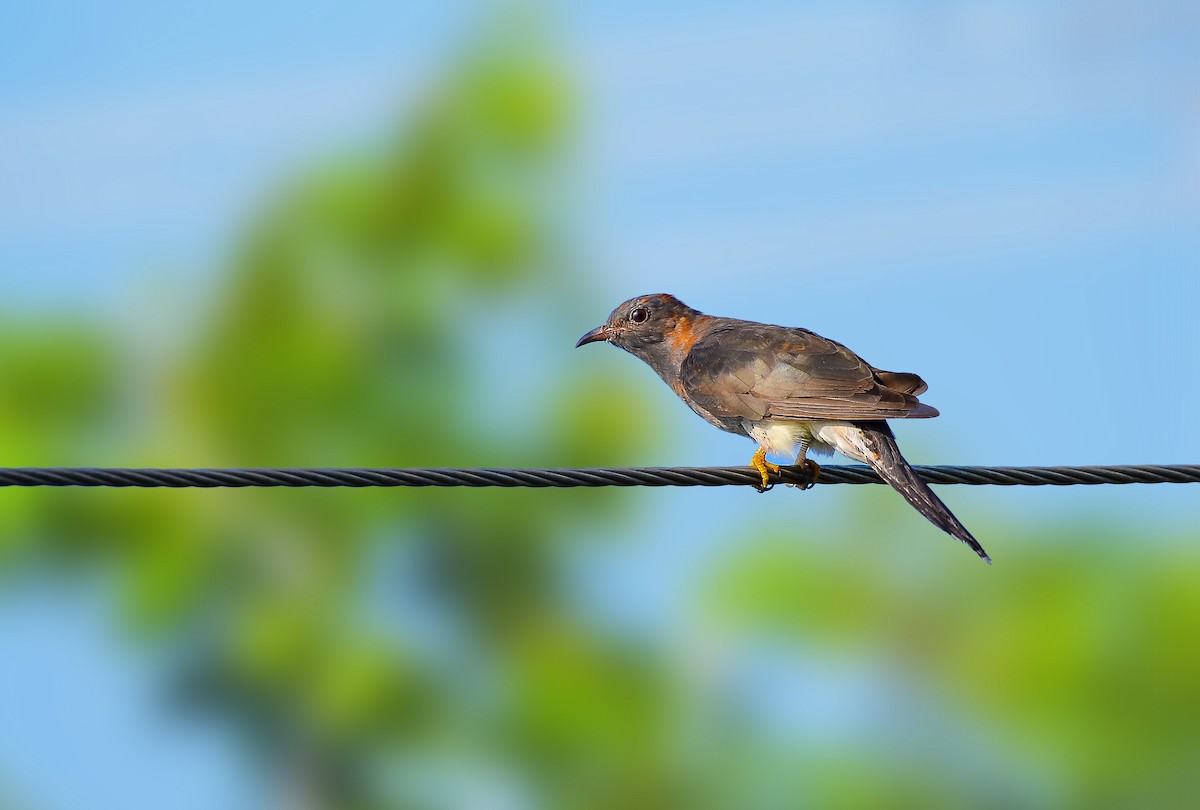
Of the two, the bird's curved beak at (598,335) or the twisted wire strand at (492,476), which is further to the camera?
the bird's curved beak at (598,335)

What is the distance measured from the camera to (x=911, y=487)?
7.51 m

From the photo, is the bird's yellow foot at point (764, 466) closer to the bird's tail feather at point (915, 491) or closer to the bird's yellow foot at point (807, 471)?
the bird's yellow foot at point (807, 471)

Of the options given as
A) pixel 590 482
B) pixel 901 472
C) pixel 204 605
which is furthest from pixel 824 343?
pixel 204 605

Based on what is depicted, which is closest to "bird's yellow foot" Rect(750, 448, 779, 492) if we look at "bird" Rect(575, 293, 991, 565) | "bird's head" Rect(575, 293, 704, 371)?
"bird" Rect(575, 293, 991, 565)

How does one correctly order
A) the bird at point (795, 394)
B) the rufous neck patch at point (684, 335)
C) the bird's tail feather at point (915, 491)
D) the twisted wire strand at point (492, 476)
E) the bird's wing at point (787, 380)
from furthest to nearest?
the rufous neck patch at point (684, 335)
the bird's wing at point (787, 380)
the bird at point (795, 394)
the bird's tail feather at point (915, 491)
the twisted wire strand at point (492, 476)

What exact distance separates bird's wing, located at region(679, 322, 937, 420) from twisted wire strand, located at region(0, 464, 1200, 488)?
3.51 feet

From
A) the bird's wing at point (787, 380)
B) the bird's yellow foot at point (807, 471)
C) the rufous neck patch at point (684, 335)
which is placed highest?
the rufous neck patch at point (684, 335)

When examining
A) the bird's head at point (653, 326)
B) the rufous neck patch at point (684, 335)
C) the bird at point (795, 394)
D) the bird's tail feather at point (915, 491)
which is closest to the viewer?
the bird's tail feather at point (915, 491)

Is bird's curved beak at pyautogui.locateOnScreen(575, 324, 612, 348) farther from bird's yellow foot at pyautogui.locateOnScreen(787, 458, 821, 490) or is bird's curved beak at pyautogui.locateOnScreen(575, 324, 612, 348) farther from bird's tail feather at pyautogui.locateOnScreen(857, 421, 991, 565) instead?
bird's tail feather at pyautogui.locateOnScreen(857, 421, 991, 565)

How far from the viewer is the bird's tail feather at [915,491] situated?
727cm

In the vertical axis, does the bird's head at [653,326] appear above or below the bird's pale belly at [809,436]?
above

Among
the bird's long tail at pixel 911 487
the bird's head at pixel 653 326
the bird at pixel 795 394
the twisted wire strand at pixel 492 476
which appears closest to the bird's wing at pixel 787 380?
the bird at pixel 795 394

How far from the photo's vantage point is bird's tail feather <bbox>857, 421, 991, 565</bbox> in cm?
727

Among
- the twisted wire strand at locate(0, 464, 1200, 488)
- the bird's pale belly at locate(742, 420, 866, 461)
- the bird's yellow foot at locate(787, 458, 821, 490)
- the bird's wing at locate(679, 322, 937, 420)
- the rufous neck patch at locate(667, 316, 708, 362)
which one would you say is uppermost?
the rufous neck patch at locate(667, 316, 708, 362)
